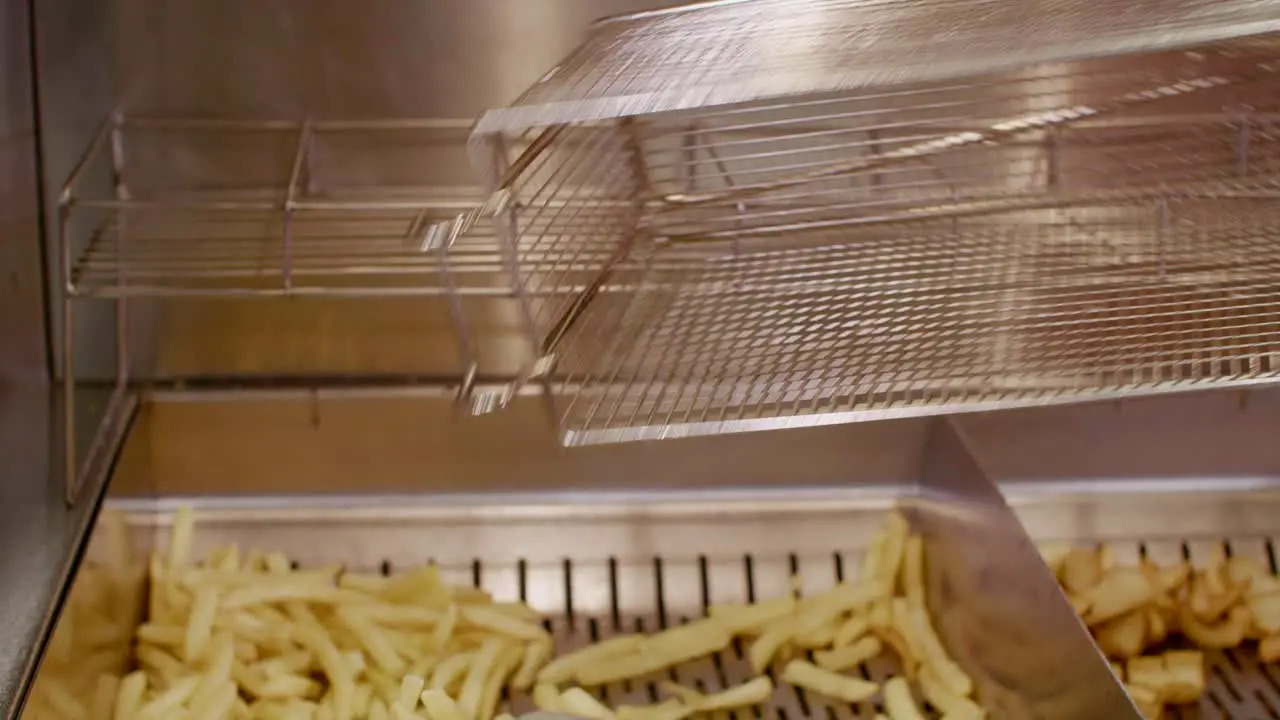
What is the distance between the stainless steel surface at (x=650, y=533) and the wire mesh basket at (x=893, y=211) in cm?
24

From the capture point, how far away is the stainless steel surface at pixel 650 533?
1.23m

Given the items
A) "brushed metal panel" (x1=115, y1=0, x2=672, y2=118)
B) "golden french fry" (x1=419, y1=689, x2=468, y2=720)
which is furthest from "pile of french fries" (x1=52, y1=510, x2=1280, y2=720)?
"brushed metal panel" (x1=115, y1=0, x2=672, y2=118)

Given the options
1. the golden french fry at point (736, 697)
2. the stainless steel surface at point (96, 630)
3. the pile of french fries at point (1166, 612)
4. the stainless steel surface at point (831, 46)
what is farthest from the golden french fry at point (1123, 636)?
the stainless steel surface at point (96, 630)

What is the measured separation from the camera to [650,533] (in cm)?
125

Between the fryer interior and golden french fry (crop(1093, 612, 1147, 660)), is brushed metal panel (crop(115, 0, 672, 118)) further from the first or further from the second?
golden french fry (crop(1093, 612, 1147, 660))

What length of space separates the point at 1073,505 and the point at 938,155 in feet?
1.25

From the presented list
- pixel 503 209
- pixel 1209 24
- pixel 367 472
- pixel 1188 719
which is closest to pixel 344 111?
pixel 367 472

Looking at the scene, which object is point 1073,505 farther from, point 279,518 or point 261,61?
point 261,61

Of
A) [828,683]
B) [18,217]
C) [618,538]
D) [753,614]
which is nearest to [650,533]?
[618,538]

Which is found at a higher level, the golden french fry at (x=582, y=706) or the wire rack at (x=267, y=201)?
the wire rack at (x=267, y=201)

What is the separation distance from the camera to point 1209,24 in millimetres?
758

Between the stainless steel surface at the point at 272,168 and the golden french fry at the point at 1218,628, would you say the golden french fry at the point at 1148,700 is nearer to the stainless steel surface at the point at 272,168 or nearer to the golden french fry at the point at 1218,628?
the golden french fry at the point at 1218,628

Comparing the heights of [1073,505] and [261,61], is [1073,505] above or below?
below

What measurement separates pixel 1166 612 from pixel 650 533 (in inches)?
19.3
